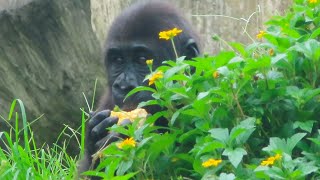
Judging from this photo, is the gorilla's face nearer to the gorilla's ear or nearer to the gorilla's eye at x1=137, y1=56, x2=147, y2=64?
the gorilla's eye at x1=137, y1=56, x2=147, y2=64

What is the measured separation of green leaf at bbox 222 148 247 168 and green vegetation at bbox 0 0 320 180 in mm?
23

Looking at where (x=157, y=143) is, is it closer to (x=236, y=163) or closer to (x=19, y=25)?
(x=236, y=163)

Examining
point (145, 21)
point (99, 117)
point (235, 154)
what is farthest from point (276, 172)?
point (145, 21)

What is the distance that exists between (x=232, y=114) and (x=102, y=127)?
1224 millimetres

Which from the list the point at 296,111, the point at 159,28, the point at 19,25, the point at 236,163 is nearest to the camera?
the point at 236,163

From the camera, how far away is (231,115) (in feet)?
10.00

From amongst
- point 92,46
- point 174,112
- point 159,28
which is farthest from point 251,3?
point 174,112

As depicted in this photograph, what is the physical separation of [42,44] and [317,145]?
3181 mm

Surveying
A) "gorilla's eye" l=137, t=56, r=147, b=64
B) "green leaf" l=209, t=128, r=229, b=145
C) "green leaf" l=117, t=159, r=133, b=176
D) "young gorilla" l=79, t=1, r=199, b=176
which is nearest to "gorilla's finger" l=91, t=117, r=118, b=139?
"young gorilla" l=79, t=1, r=199, b=176

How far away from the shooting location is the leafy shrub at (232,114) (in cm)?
290

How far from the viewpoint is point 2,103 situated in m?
5.72

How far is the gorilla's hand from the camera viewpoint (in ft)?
13.5

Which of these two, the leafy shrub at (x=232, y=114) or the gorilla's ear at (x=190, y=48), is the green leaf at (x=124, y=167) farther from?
the gorilla's ear at (x=190, y=48)

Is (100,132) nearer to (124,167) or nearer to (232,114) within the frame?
(124,167)
